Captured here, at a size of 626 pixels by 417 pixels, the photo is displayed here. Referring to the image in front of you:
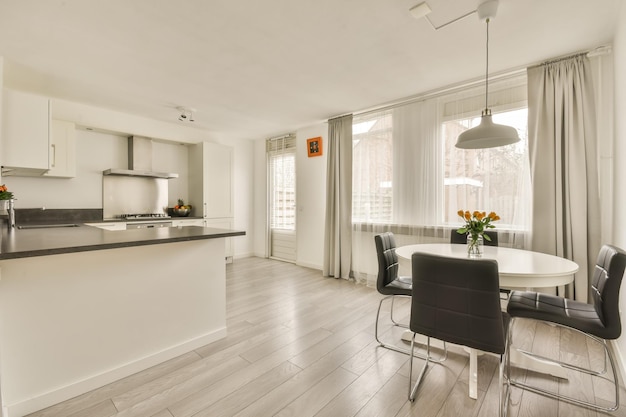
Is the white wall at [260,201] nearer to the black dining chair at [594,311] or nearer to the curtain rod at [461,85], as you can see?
the curtain rod at [461,85]

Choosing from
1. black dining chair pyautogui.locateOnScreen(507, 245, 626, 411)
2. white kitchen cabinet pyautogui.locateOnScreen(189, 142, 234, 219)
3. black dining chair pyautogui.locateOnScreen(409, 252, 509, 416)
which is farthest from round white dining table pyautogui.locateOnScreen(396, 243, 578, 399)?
white kitchen cabinet pyautogui.locateOnScreen(189, 142, 234, 219)

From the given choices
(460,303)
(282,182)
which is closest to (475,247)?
(460,303)

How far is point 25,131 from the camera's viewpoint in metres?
2.81

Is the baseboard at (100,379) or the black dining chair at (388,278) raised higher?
the black dining chair at (388,278)

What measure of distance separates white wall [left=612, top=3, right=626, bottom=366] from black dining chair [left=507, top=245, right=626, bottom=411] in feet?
1.49

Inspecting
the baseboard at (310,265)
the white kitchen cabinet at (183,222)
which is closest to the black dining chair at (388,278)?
the baseboard at (310,265)

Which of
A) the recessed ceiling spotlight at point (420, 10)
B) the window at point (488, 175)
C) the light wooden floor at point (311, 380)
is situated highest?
the recessed ceiling spotlight at point (420, 10)

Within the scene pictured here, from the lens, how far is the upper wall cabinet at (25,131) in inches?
107

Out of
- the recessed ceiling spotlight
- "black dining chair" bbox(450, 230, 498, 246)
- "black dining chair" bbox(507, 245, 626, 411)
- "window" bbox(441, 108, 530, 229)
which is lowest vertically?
"black dining chair" bbox(507, 245, 626, 411)

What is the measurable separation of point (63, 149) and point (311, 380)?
4296 mm

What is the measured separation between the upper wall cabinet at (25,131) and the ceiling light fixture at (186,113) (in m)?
1.56

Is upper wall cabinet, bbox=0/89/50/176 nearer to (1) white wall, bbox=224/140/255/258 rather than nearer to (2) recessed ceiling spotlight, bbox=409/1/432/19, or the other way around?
(1) white wall, bbox=224/140/255/258

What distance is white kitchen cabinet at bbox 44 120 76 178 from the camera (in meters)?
3.64

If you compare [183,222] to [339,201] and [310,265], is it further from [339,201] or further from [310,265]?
[339,201]
